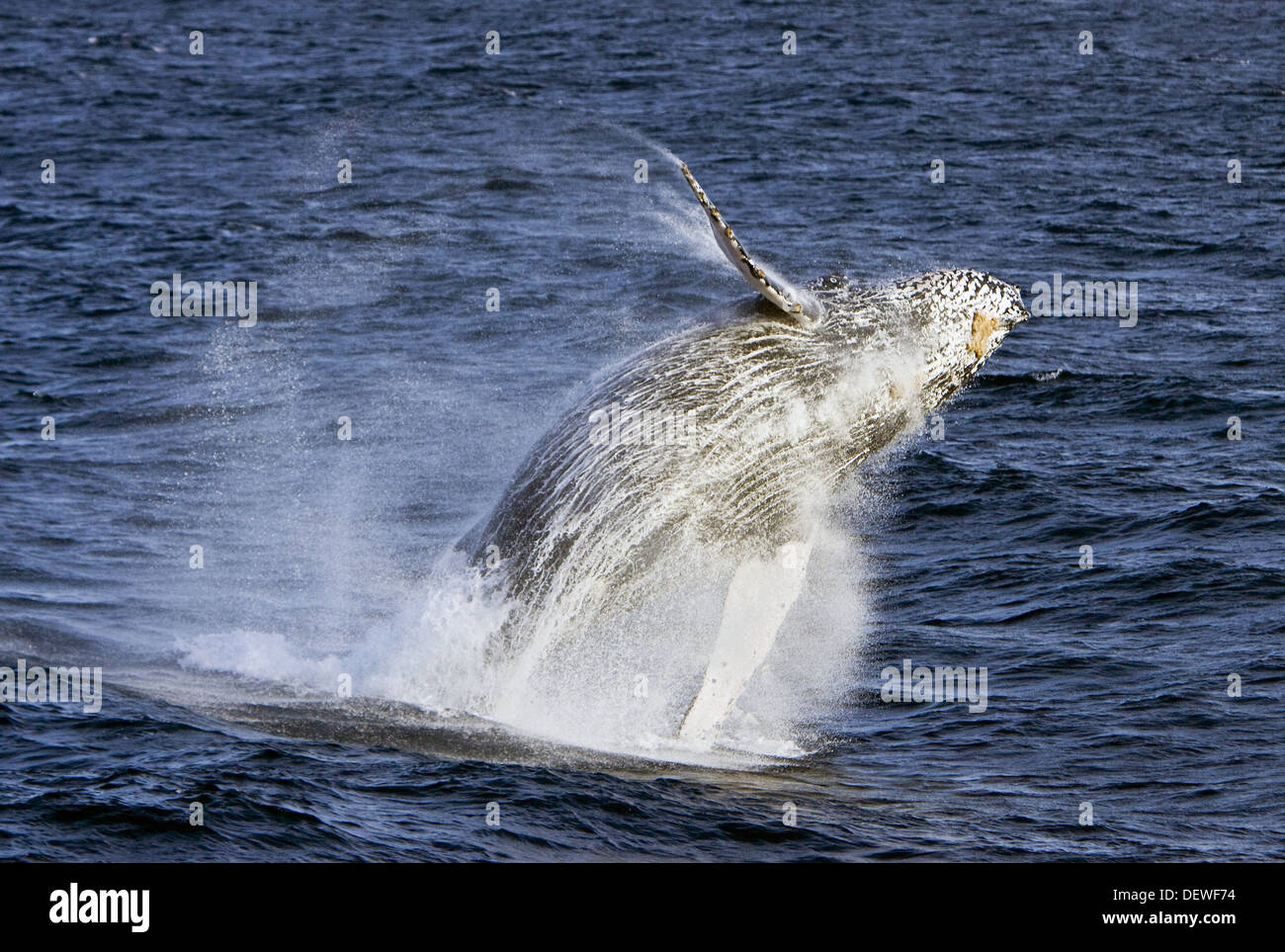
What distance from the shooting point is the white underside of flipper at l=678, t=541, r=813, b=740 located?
15383 millimetres

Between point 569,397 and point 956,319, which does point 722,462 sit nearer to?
point 956,319

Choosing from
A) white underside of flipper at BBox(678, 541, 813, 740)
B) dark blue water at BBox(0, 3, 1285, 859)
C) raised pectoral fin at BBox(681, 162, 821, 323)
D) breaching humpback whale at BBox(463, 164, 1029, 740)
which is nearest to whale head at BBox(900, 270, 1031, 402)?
breaching humpback whale at BBox(463, 164, 1029, 740)

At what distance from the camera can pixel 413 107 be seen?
54.7 m

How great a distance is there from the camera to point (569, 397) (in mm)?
24141

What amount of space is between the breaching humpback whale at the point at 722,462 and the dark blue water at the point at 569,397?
1.08 m

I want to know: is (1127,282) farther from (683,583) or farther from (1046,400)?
(683,583)

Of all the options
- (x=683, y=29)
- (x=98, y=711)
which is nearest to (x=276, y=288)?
(x=98, y=711)

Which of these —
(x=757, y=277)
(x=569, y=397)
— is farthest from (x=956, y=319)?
(x=569, y=397)

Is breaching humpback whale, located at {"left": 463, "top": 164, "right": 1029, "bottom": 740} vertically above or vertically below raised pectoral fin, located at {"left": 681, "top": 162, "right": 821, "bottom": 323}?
below

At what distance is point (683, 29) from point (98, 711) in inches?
2252

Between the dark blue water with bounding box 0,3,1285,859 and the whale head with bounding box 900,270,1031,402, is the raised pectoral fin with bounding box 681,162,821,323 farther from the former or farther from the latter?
the dark blue water with bounding box 0,3,1285,859

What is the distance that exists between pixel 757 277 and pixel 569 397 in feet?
33.9

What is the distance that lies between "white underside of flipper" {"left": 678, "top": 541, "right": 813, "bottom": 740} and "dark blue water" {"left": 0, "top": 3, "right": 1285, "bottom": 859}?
0.88 meters

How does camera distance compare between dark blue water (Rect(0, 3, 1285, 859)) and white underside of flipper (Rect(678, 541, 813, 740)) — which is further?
white underside of flipper (Rect(678, 541, 813, 740))
